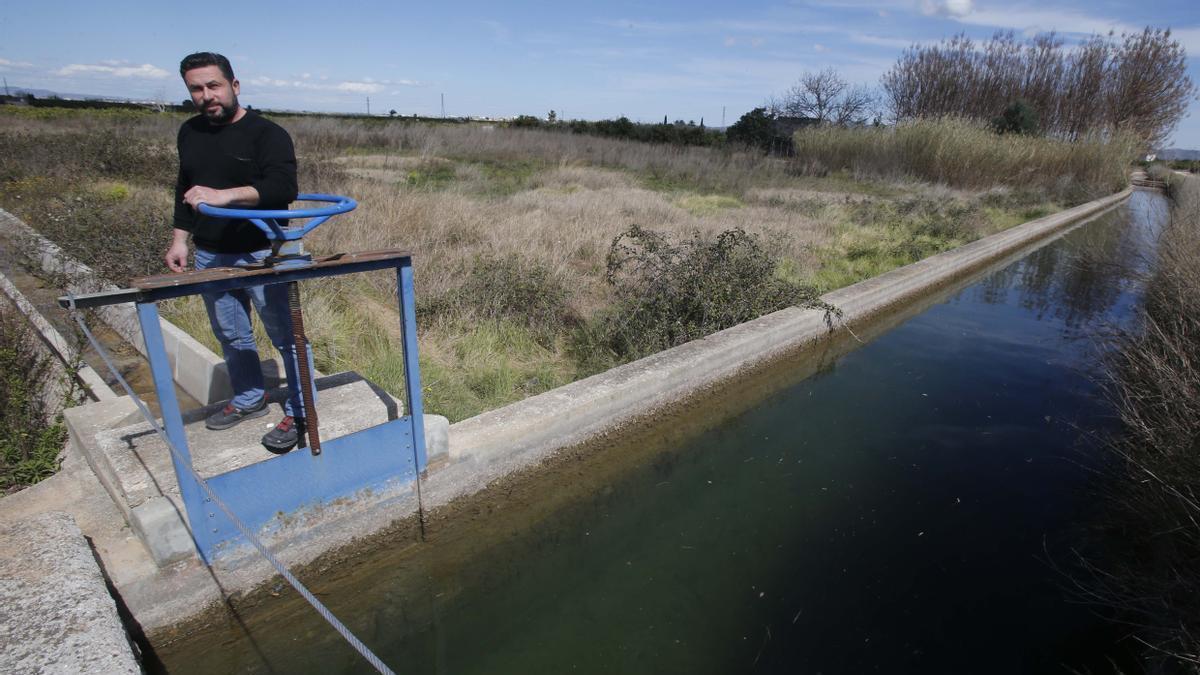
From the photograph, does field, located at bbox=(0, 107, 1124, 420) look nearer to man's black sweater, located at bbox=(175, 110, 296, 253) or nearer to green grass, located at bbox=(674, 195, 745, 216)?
green grass, located at bbox=(674, 195, 745, 216)

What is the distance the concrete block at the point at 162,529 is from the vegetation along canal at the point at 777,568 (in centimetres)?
36

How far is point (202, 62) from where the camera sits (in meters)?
2.39

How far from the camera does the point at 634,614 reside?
2.84 meters

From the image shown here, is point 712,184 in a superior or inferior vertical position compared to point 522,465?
superior

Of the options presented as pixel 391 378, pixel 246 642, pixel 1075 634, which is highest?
pixel 391 378

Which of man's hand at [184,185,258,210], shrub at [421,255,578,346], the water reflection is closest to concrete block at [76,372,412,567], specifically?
man's hand at [184,185,258,210]

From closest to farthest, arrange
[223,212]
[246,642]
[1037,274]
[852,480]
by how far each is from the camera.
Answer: [223,212], [246,642], [852,480], [1037,274]

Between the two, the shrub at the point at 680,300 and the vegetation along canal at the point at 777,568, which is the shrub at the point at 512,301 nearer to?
the shrub at the point at 680,300

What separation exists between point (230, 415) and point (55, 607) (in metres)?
1.14

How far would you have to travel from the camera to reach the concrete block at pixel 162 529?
90.4 inches

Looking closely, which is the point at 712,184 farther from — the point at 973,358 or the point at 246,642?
the point at 246,642

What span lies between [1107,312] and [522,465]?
866 cm

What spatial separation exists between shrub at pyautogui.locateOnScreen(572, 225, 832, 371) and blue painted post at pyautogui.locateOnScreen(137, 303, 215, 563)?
2.99 m

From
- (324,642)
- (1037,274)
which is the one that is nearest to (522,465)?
(324,642)
